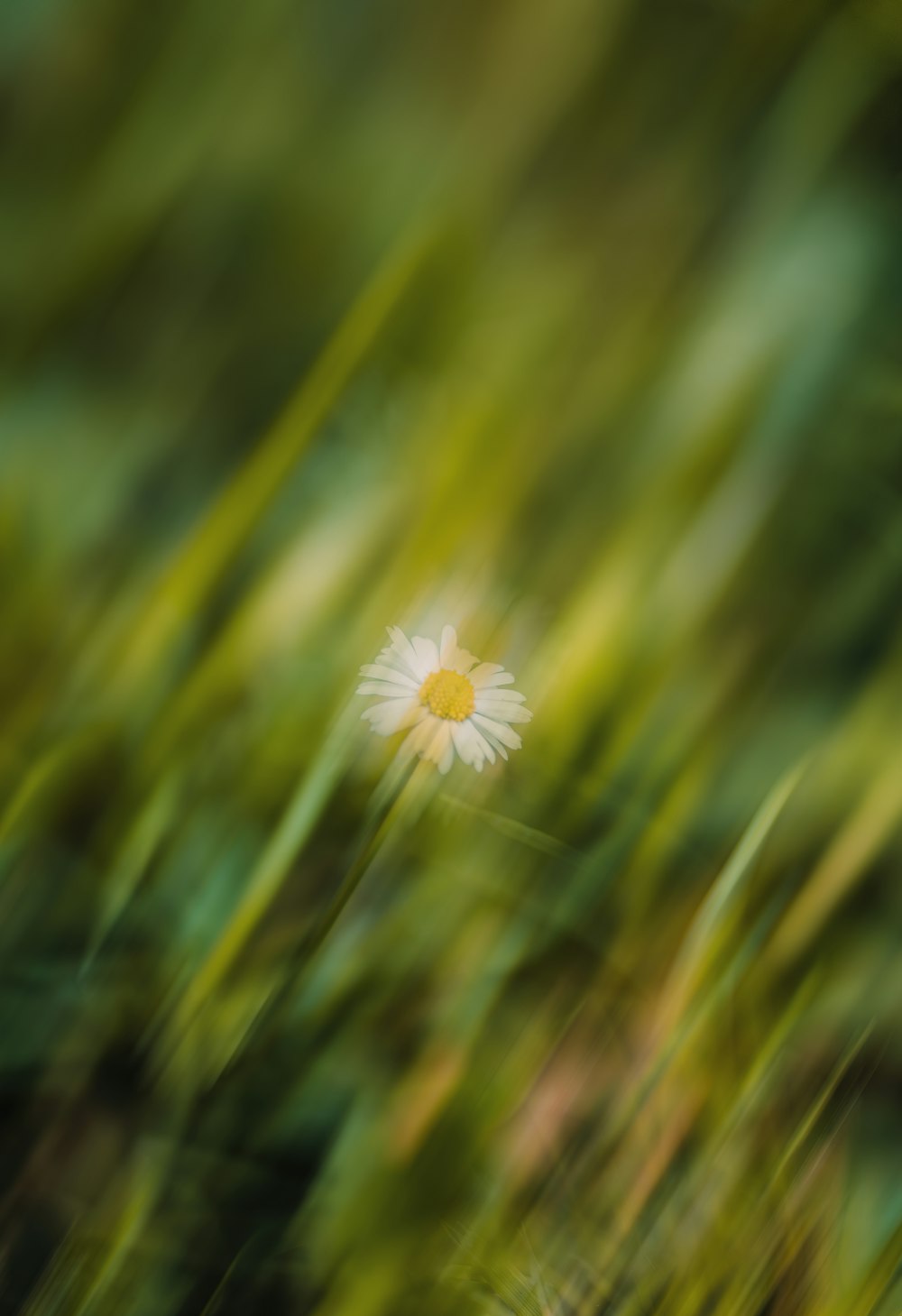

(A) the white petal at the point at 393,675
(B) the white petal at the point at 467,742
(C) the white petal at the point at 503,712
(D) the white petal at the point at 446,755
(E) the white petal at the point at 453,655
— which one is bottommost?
(D) the white petal at the point at 446,755

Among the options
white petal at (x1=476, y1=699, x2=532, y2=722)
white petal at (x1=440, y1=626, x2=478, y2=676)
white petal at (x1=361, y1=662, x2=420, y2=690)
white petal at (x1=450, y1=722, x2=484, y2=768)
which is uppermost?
white petal at (x1=440, y1=626, x2=478, y2=676)

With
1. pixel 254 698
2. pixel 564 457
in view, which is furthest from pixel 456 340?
pixel 254 698

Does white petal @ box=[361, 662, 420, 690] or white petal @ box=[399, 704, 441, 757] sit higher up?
white petal @ box=[361, 662, 420, 690]

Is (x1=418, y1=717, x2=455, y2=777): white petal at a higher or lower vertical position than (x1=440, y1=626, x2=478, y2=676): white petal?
lower

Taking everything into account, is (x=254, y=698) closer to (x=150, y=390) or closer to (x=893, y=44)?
(x=150, y=390)
